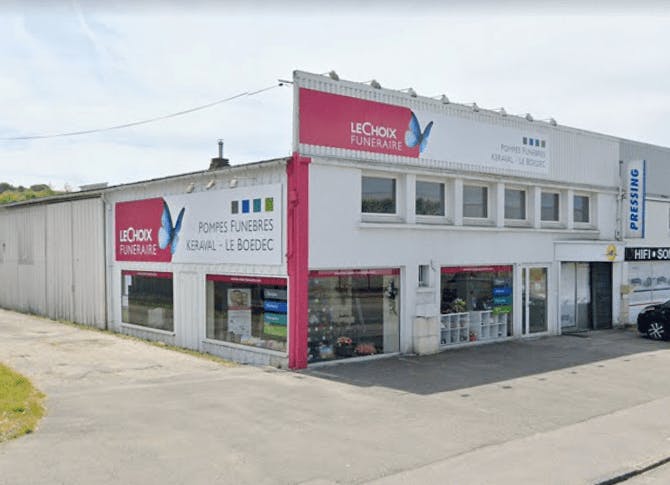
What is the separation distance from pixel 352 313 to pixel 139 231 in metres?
7.64

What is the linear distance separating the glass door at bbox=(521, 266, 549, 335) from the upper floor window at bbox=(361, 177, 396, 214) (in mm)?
5334

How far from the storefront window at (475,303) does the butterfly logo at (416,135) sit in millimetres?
3203

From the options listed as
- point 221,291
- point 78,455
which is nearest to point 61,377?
point 221,291

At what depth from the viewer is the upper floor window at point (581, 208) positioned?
21094mm

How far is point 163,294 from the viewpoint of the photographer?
59.5 ft

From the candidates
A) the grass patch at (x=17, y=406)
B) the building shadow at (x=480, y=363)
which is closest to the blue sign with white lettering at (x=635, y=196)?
the building shadow at (x=480, y=363)

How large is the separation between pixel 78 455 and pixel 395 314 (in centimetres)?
892

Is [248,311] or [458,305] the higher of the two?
[248,311]

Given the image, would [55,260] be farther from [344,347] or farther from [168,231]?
[344,347]

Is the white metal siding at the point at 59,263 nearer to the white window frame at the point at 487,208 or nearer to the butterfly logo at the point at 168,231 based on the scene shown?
the butterfly logo at the point at 168,231

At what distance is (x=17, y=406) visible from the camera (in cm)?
1009

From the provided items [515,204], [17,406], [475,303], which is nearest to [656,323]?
[515,204]

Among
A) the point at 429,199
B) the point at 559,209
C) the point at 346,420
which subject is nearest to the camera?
the point at 346,420

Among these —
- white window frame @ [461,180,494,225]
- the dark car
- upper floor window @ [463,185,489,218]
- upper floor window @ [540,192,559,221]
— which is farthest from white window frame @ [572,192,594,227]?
upper floor window @ [463,185,489,218]
